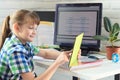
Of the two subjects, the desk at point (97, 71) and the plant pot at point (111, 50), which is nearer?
the desk at point (97, 71)

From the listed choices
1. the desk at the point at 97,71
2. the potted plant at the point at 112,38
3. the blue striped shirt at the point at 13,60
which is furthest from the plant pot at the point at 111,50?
the blue striped shirt at the point at 13,60

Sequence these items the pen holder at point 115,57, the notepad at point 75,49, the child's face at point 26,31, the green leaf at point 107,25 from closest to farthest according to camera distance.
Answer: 1. the notepad at point 75,49
2. the child's face at point 26,31
3. the pen holder at point 115,57
4. the green leaf at point 107,25

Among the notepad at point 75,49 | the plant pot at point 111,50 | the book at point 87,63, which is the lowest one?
the book at point 87,63

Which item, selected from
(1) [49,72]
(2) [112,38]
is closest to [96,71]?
(1) [49,72]

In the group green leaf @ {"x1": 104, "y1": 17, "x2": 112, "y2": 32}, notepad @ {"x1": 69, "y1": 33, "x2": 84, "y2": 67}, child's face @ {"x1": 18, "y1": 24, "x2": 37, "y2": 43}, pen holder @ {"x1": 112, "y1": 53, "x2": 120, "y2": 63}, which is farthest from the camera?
green leaf @ {"x1": 104, "y1": 17, "x2": 112, "y2": 32}

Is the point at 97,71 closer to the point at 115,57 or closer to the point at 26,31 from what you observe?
the point at 115,57

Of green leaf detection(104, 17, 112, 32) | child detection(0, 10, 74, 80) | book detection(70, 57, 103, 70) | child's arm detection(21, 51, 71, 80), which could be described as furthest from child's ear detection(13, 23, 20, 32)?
green leaf detection(104, 17, 112, 32)

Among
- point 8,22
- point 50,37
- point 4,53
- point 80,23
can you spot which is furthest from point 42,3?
point 4,53

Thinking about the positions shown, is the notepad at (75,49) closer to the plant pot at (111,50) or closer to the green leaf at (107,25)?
the plant pot at (111,50)

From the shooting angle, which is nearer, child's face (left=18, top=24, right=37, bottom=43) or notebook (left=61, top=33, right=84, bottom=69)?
notebook (left=61, top=33, right=84, bottom=69)

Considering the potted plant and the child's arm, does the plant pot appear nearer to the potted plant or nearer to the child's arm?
the potted plant

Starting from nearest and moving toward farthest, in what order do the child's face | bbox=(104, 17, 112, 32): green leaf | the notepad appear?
the notepad < the child's face < bbox=(104, 17, 112, 32): green leaf

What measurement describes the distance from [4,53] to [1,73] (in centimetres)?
12

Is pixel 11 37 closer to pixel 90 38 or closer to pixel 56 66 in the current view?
pixel 56 66
